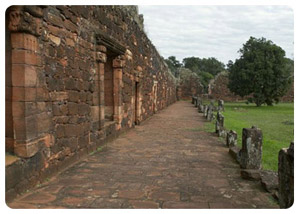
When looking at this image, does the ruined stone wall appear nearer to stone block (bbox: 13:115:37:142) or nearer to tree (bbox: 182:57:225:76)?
stone block (bbox: 13:115:37:142)

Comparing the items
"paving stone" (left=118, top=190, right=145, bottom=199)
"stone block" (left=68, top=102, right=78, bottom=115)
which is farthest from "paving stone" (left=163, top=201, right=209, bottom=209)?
"stone block" (left=68, top=102, right=78, bottom=115)

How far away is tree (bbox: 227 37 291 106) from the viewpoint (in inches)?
1045

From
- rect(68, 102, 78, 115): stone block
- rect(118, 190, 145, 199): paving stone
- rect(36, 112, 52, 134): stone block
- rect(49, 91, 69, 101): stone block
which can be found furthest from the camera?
rect(68, 102, 78, 115): stone block

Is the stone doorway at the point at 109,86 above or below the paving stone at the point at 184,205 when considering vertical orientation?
above

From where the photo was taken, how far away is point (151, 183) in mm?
4316

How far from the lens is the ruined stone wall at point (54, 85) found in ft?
12.7

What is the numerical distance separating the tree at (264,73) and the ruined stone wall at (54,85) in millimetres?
21200

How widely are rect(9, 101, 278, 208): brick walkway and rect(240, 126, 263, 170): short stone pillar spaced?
0.92 feet

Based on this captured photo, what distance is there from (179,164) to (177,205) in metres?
1.99

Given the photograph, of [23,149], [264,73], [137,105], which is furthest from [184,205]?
[264,73]

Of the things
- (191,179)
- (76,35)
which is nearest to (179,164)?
(191,179)

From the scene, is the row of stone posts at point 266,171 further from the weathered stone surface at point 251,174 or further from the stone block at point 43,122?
the stone block at point 43,122

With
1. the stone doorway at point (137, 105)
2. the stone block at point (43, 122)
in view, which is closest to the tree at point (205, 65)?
the stone doorway at point (137, 105)

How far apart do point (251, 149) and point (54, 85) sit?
11.8ft
